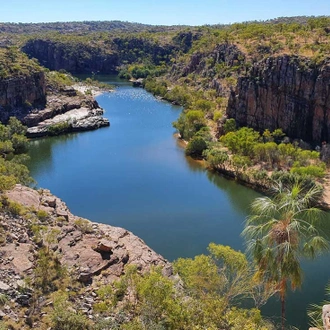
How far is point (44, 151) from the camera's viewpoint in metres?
69.2

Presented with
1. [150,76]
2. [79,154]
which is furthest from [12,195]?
[150,76]

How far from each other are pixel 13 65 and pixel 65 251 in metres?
64.0

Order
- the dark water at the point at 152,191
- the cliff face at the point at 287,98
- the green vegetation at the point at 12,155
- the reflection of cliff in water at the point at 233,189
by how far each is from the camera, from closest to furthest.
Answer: the green vegetation at the point at 12,155, the dark water at the point at 152,191, the reflection of cliff in water at the point at 233,189, the cliff face at the point at 287,98

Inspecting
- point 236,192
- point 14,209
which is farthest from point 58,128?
point 14,209

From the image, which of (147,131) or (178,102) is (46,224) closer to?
(147,131)

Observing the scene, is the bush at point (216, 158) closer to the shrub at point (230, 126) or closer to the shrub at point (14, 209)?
the shrub at point (230, 126)

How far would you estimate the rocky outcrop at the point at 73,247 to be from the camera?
25906 mm

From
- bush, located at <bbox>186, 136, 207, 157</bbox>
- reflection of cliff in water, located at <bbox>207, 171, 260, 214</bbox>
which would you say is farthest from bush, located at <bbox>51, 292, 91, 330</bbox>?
bush, located at <bbox>186, 136, 207, 157</bbox>

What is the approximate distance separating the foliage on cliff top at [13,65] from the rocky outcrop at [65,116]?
799 cm

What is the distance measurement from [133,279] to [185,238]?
1539 centimetres

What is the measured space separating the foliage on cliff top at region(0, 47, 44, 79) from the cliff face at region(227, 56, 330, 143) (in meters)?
43.1

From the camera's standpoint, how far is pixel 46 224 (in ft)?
104

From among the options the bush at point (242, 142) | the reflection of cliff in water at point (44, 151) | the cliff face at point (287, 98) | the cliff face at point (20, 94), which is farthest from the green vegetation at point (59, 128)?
the bush at point (242, 142)

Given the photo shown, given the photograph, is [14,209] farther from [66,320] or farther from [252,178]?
[252,178]
